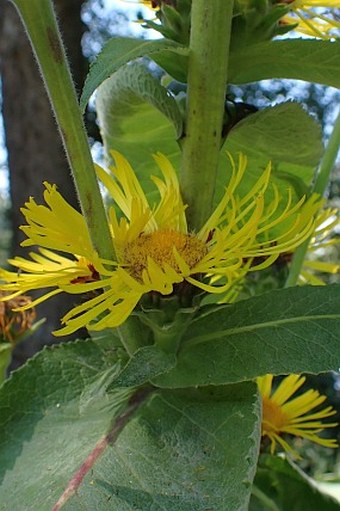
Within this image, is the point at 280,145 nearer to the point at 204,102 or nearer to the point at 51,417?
the point at 204,102

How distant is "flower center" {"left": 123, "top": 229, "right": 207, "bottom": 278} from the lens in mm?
493

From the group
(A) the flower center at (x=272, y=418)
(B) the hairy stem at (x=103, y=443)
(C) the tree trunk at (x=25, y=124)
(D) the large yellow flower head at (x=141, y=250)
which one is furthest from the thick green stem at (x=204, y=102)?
(C) the tree trunk at (x=25, y=124)

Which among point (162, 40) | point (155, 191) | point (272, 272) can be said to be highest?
point (162, 40)

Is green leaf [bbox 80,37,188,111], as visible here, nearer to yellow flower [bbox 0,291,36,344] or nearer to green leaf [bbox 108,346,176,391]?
green leaf [bbox 108,346,176,391]

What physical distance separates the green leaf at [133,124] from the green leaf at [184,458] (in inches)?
7.8

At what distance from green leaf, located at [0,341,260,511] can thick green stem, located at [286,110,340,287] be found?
0.18m

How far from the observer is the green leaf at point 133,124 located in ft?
1.90

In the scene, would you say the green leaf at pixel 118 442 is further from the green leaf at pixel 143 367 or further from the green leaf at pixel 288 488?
the green leaf at pixel 288 488

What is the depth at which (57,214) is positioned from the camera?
0.47 metres

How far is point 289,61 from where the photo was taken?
522 mm

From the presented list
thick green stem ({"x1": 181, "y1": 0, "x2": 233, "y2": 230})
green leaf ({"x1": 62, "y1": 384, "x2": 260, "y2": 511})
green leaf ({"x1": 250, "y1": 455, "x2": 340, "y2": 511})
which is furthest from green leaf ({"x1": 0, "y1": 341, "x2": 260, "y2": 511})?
green leaf ({"x1": 250, "y1": 455, "x2": 340, "y2": 511})

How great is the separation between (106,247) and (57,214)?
4 cm

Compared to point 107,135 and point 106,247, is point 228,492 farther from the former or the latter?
point 107,135

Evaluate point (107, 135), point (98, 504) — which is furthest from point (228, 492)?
point (107, 135)
